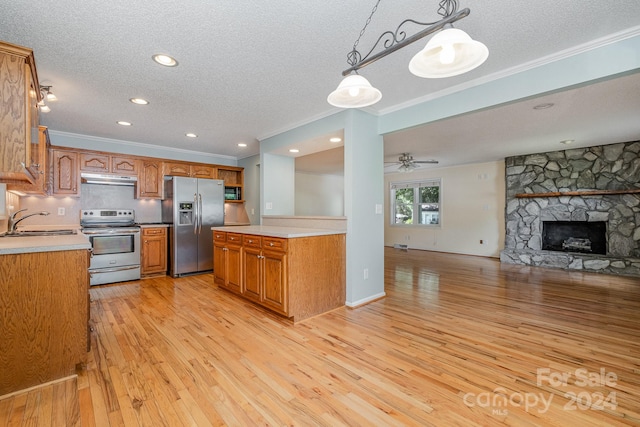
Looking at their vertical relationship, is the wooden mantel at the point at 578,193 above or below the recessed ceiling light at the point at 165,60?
below

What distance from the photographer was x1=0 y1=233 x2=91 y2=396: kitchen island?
174cm

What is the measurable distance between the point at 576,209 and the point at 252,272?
6.40 m

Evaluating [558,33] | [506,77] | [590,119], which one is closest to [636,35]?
[558,33]

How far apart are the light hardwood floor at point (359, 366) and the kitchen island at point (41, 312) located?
13 centimetres

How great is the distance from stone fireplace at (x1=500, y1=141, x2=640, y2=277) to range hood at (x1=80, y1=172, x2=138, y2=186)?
7.63m

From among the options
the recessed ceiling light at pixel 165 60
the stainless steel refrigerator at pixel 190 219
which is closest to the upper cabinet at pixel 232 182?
the stainless steel refrigerator at pixel 190 219

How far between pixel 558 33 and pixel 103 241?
5728mm

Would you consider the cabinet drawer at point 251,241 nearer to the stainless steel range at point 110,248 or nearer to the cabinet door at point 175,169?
the stainless steel range at point 110,248

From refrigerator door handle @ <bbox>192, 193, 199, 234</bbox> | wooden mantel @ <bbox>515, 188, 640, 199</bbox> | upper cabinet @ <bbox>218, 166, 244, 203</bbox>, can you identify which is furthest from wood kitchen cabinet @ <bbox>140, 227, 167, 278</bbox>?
wooden mantel @ <bbox>515, 188, 640, 199</bbox>

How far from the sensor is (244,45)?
82.4 inches

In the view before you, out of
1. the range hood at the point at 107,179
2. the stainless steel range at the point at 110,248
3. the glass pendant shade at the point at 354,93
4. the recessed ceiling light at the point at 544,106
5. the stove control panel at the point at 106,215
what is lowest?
the stainless steel range at the point at 110,248

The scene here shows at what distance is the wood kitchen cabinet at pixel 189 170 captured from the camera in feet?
17.0

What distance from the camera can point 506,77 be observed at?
2.50m

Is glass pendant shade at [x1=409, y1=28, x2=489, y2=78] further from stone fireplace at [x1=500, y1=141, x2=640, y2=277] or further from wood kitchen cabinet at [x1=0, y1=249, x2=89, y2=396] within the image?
stone fireplace at [x1=500, y1=141, x2=640, y2=277]
